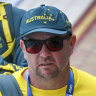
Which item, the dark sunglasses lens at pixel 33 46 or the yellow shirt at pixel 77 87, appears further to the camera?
the yellow shirt at pixel 77 87

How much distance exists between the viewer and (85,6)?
8.77 meters

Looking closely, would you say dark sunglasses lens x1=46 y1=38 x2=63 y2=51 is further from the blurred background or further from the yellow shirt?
the blurred background

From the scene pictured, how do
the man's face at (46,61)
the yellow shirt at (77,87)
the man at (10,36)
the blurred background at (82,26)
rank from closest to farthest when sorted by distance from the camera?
the man's face at (46,61) < the yellow shirt at (77,87) < the man at (10,36) < the blurred background at (82,26)

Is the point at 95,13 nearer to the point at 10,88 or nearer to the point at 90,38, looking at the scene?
the point at 90,38

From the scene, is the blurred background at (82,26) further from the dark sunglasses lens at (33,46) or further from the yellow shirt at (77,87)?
the dark sunglasses lens at (33,46)

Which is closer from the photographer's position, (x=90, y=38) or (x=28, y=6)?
(x=90, y=38)

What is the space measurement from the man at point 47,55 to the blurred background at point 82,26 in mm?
3332

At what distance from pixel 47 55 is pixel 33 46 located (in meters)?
0.13

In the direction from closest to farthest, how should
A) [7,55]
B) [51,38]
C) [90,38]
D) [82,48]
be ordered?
[51,38] < [7,55] < [82,48] < [90,38]

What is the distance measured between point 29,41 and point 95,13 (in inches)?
255

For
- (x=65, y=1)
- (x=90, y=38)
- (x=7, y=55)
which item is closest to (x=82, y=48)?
(x=90, y=38)

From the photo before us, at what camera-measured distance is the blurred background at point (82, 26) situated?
6.18m

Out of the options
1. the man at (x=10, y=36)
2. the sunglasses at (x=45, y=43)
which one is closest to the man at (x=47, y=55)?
the sunglasses at (x=45, y=43)

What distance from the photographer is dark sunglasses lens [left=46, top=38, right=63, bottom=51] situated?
7.17 ft
